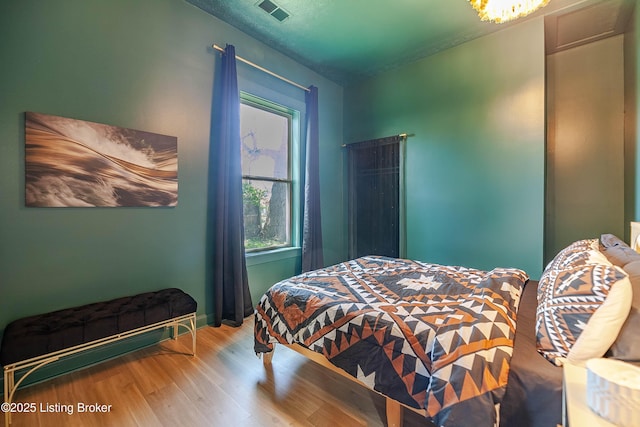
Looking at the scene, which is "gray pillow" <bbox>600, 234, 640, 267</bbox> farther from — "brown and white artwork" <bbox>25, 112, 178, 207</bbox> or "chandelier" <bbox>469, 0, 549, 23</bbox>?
"brown and white artwork" <bbox>25, 112, 178, 207</bbox>

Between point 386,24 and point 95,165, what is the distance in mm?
3053

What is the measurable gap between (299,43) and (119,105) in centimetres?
208

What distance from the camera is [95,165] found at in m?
2.05

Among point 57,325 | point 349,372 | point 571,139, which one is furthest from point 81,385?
point 571,139

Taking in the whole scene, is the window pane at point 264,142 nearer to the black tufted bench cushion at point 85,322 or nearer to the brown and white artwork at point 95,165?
the brown and white artwork at point 95,165

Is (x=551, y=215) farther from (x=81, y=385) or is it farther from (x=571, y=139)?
(x=81, y=385)

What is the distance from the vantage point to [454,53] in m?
3.23

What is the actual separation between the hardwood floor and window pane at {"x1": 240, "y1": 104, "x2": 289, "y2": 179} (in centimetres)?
205

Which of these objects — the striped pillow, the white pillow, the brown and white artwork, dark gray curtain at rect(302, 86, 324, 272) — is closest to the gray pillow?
the striped pillow

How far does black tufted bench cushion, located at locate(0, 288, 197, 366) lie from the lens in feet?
5.02

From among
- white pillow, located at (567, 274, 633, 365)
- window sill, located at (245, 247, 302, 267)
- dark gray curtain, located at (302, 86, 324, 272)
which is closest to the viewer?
white pillow, located at (567, 274, 633, 365)

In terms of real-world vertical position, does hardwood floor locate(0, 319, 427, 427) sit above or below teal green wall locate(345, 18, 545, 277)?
below

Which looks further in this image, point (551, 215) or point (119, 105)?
point (551, 215)

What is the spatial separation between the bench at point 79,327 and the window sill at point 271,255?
957mm
